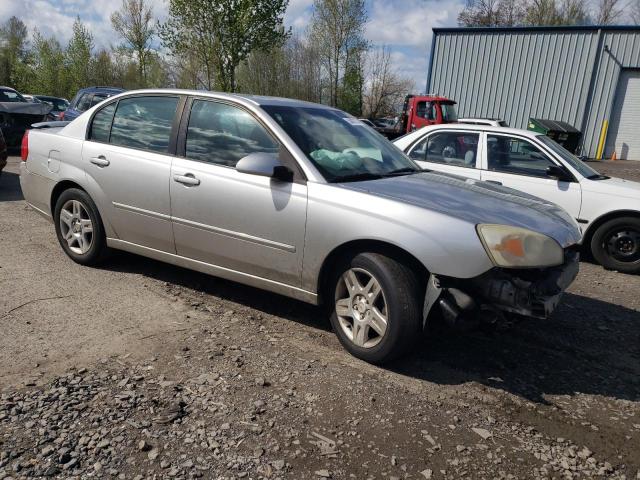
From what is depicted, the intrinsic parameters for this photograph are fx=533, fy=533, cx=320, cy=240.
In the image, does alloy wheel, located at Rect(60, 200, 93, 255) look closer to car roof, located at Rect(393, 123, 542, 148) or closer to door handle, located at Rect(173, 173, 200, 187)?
door handle, located at Rect(173, 173, 200, 187)

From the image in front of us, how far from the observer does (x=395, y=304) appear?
3244mm

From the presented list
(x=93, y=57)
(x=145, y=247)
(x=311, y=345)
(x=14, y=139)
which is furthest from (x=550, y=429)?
(x=93, y=57)

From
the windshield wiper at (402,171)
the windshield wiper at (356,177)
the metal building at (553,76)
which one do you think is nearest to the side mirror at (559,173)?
the windshield wiper at (402,171)

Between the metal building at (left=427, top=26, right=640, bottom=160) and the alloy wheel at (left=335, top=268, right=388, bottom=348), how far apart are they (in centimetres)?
2244

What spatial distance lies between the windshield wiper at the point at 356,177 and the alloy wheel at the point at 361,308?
65cm

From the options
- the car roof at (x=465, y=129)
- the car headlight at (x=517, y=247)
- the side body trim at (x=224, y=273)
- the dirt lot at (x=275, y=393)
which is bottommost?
the dirt lot at (x=275, y=393)

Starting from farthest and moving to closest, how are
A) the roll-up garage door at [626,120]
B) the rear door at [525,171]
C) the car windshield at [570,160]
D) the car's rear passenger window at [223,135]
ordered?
the roll-up garage door at [626,120], the car windshield at [570,160], the rear door at [525,171], the car's rear passenger window at [223,135]

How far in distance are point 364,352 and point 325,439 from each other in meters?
0.88

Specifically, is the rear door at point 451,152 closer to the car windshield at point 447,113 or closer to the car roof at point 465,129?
the car roof at point 465,129

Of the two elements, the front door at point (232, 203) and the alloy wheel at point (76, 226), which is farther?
the alloy wheel at point (76, 226)

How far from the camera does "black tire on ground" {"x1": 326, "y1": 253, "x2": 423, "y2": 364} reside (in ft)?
10.6

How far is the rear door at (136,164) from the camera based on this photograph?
14.2 feet

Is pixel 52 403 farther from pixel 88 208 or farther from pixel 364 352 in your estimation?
pixel 88 208

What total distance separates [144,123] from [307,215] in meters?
1.96
